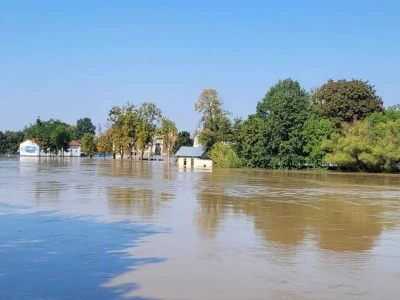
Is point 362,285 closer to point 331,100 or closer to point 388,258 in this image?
point 388,258

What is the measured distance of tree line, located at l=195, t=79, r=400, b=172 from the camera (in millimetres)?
51125

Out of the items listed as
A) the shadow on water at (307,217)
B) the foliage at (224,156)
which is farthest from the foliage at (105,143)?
the shadow on water at (307,217)

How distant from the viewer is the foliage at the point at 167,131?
86625mm

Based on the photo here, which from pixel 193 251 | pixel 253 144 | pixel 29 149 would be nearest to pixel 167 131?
pixel 253 144

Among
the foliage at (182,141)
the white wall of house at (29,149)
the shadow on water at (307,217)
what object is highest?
the foliage at (182,141)

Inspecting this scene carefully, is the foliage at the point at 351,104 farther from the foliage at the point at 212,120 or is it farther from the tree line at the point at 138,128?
the tree line at the point at 138,128

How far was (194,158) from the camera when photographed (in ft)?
216

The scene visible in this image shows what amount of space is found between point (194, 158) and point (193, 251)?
187ft

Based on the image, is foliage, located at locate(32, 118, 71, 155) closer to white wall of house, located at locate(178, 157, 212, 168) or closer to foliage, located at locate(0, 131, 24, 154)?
foliage, located at locate(0, 131, 24, 154)

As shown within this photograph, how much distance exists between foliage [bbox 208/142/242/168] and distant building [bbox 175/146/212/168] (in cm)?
98

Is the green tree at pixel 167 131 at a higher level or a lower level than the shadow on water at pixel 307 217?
higher

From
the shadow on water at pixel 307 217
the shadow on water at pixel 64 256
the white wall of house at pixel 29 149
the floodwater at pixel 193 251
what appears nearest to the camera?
the shadow on water at pixel 64 256

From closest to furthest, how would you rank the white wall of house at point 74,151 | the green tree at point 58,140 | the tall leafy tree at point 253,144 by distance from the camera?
1. the tall leafy tree at point 253,144
2. the green tree at point 58,140
3. the white wall of house at point 74,151

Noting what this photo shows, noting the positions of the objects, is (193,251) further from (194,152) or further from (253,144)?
(194,152)
